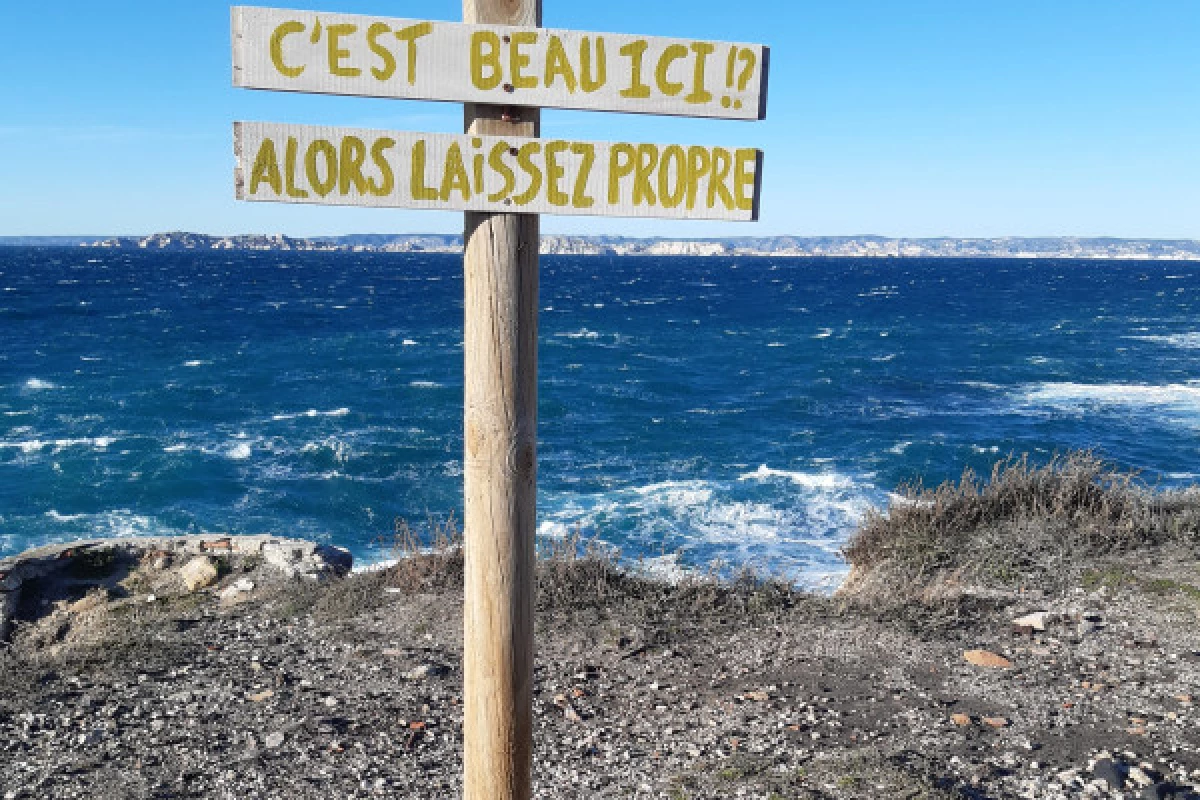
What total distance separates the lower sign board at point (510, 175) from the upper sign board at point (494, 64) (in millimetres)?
114

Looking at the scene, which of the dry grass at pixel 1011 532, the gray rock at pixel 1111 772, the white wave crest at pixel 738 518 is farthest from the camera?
the white wave crest at pixel 738 518

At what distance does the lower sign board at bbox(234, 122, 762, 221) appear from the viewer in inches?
96.7

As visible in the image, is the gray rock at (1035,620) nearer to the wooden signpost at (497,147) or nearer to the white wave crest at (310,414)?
the wooden signpost at (497,147)

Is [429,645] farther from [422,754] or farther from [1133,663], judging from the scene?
[1133,663]

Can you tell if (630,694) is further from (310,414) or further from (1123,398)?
(1123,398)

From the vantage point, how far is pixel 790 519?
52.4 feet

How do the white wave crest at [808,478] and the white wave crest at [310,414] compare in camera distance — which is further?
the white wave crest at [310,414]

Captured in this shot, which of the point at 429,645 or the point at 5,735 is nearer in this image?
the point at 5,735

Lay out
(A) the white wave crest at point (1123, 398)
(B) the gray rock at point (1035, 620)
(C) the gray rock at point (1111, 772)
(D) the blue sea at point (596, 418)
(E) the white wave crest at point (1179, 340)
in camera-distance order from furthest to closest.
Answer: (E) the white wave crest at point (1179, 340), (A) the white wave crest at point (1123, 398), (D) the blue sea at point (596, 418), (B) the gray rock at point (1035, 620), (C) the gray rock at point (1111, 772)

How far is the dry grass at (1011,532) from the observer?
733cm

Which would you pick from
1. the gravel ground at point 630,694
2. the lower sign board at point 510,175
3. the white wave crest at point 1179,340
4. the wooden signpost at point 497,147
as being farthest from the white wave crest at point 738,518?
the white wave crest at point 1179,340

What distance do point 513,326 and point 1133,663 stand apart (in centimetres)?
521

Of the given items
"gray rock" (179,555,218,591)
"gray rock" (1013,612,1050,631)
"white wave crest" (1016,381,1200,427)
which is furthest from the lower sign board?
"white wave crest" (1016,381,1200,427)

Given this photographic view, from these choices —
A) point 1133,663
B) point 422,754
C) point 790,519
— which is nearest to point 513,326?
point 422,754
